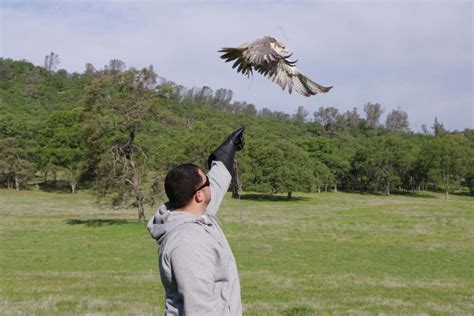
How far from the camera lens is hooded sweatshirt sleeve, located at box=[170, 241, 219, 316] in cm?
291

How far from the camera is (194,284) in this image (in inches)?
115

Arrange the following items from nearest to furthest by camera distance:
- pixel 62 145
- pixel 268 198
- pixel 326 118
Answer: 1. pixel 268 198
2. pixel 62 145
3. pixel 326 118

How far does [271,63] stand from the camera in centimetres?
356

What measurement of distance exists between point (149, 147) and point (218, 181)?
31139 millimetres

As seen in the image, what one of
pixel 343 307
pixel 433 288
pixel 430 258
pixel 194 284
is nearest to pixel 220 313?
pixel 194 284

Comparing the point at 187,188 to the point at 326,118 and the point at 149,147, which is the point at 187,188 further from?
the point at 326,118

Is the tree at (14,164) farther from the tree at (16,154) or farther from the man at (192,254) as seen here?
the man at (192,254)

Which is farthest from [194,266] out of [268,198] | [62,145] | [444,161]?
[444,161]

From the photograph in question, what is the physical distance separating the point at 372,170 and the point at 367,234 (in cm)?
7552

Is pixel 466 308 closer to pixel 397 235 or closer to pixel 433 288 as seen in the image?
pixel 433 288

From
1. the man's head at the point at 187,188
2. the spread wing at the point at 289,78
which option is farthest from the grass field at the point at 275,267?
the man's head at the point at 187,188

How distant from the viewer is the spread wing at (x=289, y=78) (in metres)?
3.60

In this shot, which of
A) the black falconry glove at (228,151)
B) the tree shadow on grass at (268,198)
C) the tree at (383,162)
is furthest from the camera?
the tree at (383,162)

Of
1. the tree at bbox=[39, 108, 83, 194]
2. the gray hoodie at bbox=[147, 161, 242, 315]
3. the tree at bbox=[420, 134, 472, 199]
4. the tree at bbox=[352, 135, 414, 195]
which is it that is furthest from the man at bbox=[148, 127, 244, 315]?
the tree at bbox=[352, 135, 414, 195]
